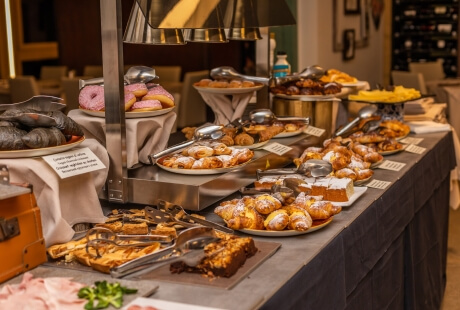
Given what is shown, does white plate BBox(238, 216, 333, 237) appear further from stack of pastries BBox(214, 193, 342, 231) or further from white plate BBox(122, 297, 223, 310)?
white plate BBox(122, 297, 223, 310)

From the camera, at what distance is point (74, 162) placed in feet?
5.52

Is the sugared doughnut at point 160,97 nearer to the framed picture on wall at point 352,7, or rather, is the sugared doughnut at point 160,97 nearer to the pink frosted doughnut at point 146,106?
the pink frosted doughnut at point 146,106

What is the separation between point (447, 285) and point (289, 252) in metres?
2.15

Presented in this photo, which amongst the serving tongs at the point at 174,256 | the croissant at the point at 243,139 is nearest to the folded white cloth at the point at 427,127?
the croissant at the point at 243,139

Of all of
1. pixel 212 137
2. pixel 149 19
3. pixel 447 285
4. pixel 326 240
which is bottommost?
pixel 447 285

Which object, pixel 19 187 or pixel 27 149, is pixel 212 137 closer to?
pixel 27 149

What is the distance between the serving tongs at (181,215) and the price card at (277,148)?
0.61 meters

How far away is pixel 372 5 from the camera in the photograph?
27.9ft

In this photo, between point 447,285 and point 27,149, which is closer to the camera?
Answer: point 27,149

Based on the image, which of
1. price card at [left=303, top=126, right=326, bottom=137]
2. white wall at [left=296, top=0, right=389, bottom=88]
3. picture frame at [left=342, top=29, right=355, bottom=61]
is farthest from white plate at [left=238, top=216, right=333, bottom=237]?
picture frame at [left=342, top=29, right=355, bottom=61]

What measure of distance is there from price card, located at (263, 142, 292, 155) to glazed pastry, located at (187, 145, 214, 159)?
1.01ft

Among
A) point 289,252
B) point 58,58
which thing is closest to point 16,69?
point 58,58

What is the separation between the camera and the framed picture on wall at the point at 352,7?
274 inches

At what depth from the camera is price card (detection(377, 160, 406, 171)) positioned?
2430mm
